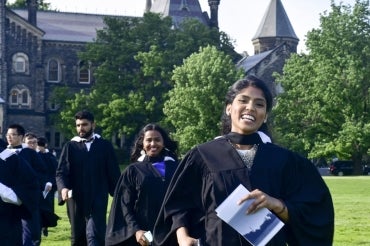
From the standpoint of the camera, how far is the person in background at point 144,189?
884 centimetres

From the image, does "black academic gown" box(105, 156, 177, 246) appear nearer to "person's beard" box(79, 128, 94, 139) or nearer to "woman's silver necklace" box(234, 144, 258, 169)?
"person's beard" box(79, 128, 94, 139)

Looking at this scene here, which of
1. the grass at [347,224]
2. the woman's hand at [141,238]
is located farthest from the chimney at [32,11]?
the woman's hand at [141,238]

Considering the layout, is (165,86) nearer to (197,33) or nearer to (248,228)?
(197,33)

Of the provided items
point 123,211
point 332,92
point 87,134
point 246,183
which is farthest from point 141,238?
point 332,92

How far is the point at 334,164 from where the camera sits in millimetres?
62719

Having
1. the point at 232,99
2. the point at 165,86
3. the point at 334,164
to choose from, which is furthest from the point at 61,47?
the point at 232,99

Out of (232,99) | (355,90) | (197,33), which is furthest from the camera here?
(197,33)

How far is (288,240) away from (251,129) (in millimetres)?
688

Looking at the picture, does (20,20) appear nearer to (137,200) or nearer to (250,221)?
(137,200)

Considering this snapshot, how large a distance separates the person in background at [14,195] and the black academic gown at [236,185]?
335 cm

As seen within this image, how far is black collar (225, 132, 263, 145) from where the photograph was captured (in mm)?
5289

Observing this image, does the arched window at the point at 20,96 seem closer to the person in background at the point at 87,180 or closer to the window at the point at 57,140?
the window at the point at 57,140

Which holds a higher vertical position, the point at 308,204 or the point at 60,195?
the point at 308,204

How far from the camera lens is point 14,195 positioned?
848 centimetres
